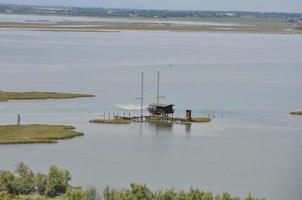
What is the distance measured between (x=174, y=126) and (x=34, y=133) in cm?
432

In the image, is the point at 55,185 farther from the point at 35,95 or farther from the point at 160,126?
the point at 35,95

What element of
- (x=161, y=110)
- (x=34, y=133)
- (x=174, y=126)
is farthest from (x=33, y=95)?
(x=34, y=133)

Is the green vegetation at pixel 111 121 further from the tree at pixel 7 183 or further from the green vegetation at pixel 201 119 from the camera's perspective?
the tree at pixel 7 183

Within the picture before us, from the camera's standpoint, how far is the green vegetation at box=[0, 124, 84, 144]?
20.1 metres

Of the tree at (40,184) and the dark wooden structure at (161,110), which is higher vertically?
the tree at (40,184)

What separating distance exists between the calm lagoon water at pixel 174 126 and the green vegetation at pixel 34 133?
0.40 meters

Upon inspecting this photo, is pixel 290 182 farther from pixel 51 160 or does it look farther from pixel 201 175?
pixel 51 160

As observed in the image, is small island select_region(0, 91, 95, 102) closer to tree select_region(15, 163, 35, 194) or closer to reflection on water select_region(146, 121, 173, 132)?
reflection on water select_region(146, 121, 173, 132)

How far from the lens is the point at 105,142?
20125 millimetres

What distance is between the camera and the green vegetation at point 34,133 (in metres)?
20.1

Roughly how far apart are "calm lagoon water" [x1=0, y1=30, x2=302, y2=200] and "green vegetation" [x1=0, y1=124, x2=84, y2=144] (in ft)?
1.31

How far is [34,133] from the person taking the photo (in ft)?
68.6

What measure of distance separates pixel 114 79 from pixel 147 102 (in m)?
7.31

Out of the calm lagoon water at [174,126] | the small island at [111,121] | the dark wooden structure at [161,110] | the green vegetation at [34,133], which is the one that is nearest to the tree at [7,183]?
the calm lagoon water at [174,126]
